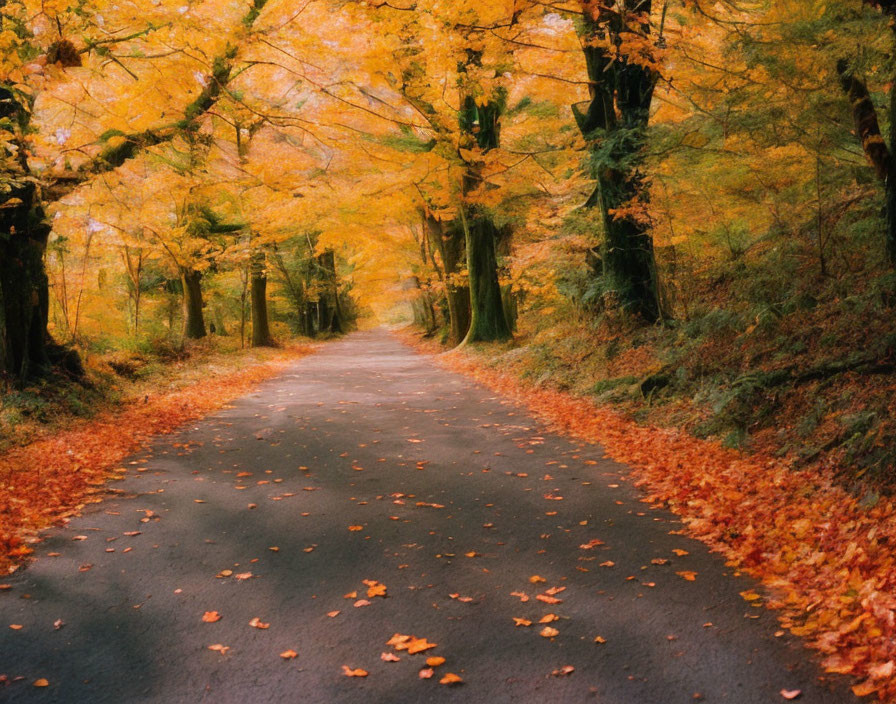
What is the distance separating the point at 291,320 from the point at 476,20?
1390 inches

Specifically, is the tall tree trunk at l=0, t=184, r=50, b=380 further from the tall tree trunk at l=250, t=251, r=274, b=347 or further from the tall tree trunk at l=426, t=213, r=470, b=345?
the tall tree trunk at l=250, t=251, r=274, b=347

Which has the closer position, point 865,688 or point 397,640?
point 865,688

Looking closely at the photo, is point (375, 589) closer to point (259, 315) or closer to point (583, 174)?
point (583, 174)

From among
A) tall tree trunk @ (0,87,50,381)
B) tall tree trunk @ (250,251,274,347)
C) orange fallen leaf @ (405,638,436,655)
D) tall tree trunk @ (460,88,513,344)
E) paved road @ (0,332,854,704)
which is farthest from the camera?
tall tree trunk @ (250,251,274,347)

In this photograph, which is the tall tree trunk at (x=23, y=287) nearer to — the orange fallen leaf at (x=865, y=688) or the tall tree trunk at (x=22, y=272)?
the tall tree trunk at (x=22, y=272)

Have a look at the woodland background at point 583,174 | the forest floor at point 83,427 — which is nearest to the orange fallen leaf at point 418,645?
the forest floor at point 83,427

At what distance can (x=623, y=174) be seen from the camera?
1248 centimetres

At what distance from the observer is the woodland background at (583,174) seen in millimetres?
7664

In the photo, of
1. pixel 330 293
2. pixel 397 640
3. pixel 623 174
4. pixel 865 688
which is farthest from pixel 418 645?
pixel 330 293

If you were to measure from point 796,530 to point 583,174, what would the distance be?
485 inches

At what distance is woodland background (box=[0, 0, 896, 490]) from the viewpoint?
766cm

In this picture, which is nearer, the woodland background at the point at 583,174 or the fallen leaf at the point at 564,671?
the fallen leaf at the point at 564,671

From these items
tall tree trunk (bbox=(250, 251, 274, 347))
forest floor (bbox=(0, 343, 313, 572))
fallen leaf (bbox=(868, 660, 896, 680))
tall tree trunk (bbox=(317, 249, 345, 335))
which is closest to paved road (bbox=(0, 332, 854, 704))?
fallen leaf (bbox=(868, 660, 896, 680))

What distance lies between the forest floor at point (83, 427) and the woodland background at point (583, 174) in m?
0.11
